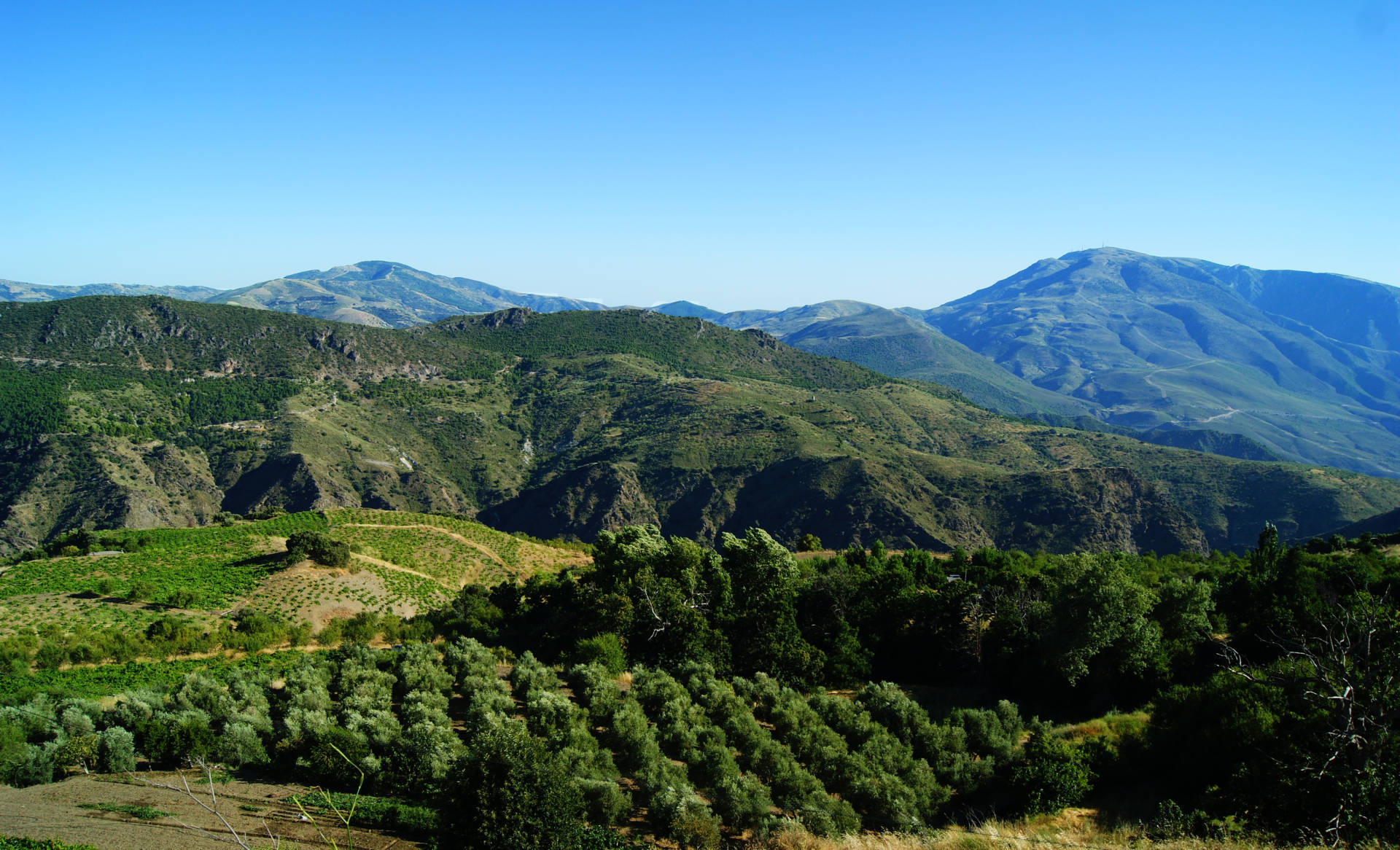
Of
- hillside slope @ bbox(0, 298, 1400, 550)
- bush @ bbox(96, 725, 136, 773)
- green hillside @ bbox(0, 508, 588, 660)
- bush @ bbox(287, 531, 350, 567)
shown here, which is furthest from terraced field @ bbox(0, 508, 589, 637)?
hillside slope @ bbox(0, 298, 1400, 550)

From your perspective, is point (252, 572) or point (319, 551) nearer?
point (252, 572)

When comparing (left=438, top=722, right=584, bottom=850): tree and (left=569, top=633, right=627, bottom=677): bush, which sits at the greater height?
(left=438, top=722, right=584, bottom=850): tree

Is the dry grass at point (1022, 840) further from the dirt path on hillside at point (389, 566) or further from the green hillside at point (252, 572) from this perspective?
the dirt path on hillside at point (389, 566)

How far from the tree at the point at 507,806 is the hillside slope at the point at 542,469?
118 meters

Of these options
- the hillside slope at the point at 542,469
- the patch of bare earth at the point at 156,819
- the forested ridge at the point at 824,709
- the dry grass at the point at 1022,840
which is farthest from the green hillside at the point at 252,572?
the hillside slope at the point at 542,469

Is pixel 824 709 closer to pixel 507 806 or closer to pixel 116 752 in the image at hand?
pixel 507 806

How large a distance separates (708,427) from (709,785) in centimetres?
15598

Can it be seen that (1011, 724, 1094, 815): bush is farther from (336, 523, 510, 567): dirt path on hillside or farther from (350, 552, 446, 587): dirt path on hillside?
(336, 523, 510, 567): dirt path on hillside

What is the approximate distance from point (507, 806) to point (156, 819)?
35.2 feet

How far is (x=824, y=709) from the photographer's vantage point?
30.3 m

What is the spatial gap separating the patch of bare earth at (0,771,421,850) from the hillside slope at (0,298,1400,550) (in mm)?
116436

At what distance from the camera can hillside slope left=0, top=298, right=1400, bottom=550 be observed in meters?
134

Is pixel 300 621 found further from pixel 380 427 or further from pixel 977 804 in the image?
pixel 380 427

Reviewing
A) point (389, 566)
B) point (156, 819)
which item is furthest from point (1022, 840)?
point (389, 566)
